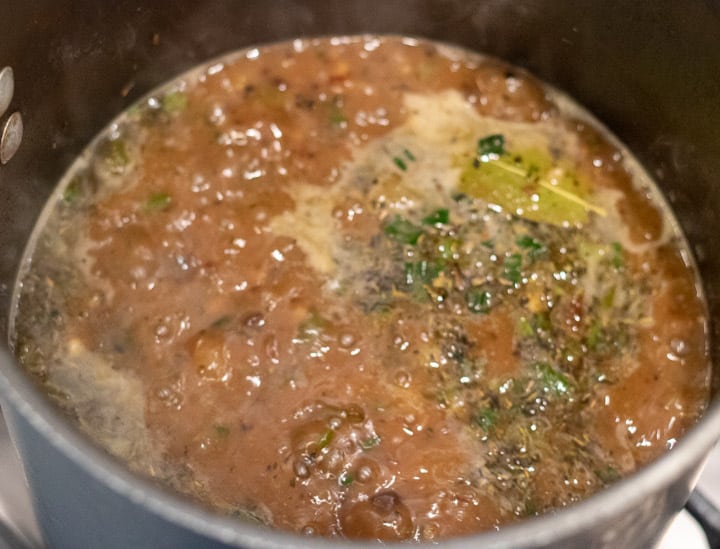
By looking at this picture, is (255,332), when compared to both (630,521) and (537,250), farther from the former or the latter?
(630,521)

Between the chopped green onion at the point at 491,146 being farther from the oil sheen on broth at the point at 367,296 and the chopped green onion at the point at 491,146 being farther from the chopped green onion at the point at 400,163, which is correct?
the chopped green onion at the point at 400,163

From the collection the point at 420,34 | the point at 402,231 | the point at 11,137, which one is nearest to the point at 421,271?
the point at 402,231

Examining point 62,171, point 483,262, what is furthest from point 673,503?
point 62,171

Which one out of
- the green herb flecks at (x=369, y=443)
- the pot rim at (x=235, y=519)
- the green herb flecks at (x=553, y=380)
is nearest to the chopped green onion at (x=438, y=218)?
the green herb flecks at (x=553, y=380)

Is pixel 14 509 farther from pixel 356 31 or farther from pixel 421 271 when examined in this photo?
pixel 356 31

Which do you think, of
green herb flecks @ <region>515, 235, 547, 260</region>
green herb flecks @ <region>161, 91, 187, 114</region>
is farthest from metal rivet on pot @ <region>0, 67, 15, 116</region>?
green herb flecks @ <region>515, 235, 547, 260</region>

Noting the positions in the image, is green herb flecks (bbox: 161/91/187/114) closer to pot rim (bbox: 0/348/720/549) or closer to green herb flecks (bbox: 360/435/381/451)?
green herb flecks (bbox: 360/435/381/451)
